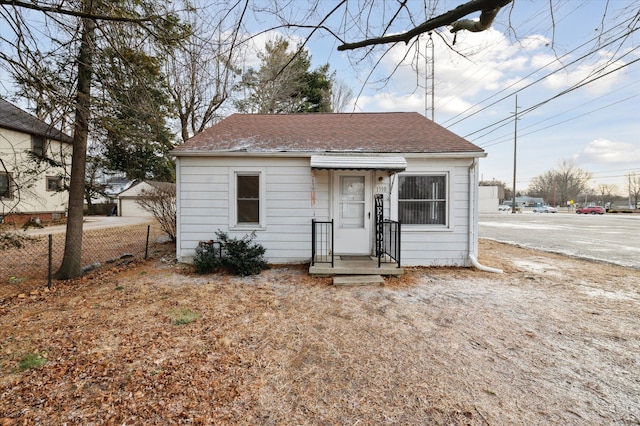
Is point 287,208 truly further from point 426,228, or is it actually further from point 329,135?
point 426,228

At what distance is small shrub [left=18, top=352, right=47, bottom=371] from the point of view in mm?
2529

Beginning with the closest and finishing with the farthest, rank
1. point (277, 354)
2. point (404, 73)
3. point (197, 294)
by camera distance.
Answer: point (277, 354), point (404, 73), point (197, 294)

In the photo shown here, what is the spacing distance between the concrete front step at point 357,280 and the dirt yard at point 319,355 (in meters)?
0.21

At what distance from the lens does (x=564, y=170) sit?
61.0m

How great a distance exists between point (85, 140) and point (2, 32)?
7.72ft

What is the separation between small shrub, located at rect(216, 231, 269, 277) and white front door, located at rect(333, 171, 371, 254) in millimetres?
1789

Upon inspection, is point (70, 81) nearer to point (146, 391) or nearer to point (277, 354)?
point (146, 391)

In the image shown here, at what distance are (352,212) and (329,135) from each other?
222 cm

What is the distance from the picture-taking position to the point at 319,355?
2812 millimetres

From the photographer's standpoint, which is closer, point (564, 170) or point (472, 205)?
point (472, 205)

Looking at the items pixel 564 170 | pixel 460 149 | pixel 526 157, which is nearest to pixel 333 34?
pixel 460 149

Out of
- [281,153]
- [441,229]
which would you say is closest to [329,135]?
[281,153]

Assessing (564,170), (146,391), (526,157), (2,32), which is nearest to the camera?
(146,391)

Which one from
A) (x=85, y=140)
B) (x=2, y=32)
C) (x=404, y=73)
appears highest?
(x=2, y=32)
